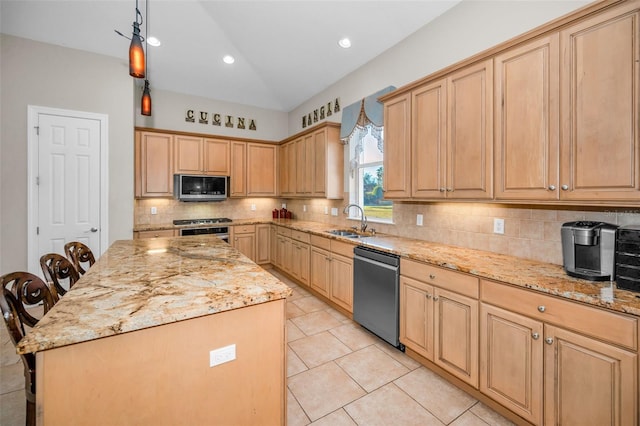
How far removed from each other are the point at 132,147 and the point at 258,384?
400 cm

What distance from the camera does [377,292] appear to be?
263cm

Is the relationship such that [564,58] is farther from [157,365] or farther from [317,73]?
[317,73]

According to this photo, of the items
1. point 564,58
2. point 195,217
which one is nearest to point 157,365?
point 564,58

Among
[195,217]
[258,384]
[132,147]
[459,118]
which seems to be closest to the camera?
[258,384]

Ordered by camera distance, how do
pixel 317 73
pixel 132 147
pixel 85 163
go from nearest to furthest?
pixel 85 163
pixel 132 147
pixel 317 73

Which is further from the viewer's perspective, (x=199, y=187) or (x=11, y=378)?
(x=199, y=187)

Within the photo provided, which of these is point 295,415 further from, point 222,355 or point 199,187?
point 199,187

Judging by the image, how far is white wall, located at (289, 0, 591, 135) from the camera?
2.17 metres

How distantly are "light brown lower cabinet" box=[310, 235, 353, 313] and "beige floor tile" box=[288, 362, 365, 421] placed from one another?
35.7 inches

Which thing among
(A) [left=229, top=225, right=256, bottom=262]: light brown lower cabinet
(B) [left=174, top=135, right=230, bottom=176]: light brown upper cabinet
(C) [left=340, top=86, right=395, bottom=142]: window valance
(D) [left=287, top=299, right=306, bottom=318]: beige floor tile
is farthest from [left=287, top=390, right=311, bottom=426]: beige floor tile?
(B) [left=174, top=135, right=230, bottom=176]: light brown upper cabinet

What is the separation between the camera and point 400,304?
243 centimetres

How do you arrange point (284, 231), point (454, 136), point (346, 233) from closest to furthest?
1. point (454, 136)
2. point (346, 233)
3. point (284, 231)

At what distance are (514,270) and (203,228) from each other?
13.7ft

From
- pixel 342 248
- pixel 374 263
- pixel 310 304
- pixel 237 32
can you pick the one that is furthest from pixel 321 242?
pixel 237 32
